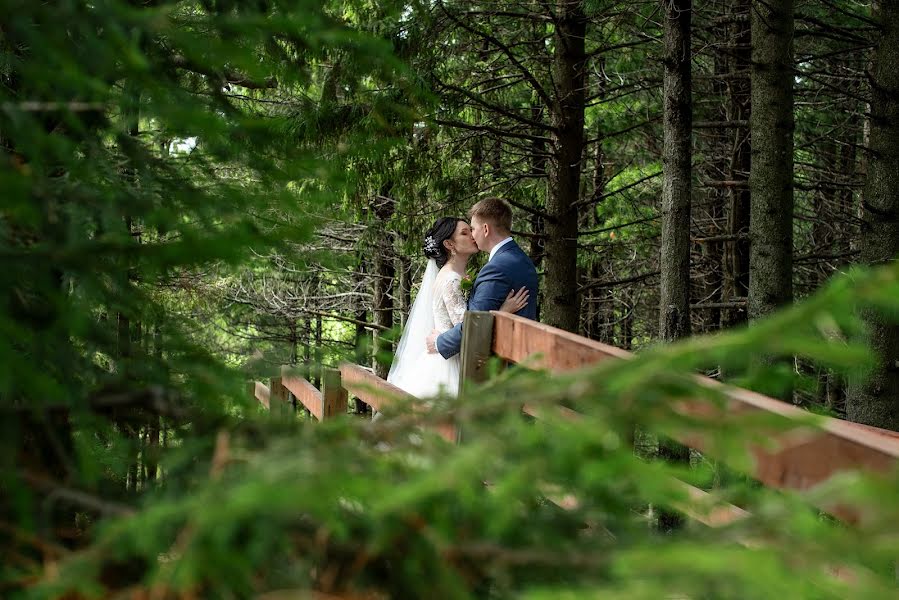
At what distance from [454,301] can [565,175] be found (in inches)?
140

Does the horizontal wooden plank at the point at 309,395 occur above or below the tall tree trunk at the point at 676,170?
below

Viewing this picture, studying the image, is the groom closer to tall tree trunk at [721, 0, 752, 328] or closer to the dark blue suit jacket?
the dark blue suit jacket

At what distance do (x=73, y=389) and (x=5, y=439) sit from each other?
19cm

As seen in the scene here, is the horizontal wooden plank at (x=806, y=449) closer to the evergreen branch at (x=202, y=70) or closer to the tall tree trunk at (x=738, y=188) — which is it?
the evergreen branch at (x=202, y=70)

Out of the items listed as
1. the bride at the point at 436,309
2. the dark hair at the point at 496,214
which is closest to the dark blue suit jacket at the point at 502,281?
the bride at the point at 436,309

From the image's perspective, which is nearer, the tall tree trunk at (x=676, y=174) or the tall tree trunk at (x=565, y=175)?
the tall tree trunk at (x=676, y=174)

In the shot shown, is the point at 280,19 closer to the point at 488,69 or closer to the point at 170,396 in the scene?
the point at 170,396

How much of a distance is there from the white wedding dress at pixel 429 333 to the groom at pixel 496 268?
0.18 metres

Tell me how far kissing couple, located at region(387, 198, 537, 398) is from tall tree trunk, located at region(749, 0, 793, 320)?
2136 mm

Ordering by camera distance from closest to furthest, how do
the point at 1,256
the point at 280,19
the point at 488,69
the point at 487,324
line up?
the point at 1,256
the point at 280,19
the point at 487,324
the point at 488,69

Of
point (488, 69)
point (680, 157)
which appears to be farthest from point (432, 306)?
point (488, 69)

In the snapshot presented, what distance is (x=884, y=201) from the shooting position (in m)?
8.26

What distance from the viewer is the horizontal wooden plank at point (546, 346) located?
2596mm

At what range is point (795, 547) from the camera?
103 cm
